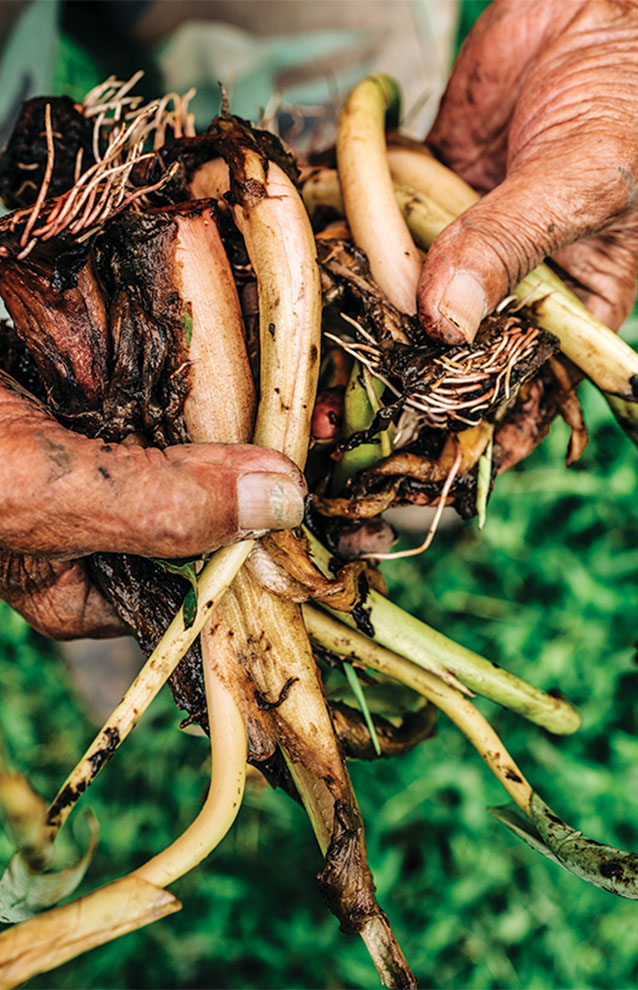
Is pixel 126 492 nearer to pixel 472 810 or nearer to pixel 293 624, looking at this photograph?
pixel 293 624

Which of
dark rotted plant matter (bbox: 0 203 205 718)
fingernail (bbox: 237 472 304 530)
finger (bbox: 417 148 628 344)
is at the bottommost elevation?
fingernail (bbox: 237 472 304 530)

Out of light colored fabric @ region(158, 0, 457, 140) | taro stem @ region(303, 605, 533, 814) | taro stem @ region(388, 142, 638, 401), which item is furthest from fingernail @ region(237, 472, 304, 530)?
light colored fabric @ region(158, 0, 457, 140)

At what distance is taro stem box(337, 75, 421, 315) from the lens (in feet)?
3.34

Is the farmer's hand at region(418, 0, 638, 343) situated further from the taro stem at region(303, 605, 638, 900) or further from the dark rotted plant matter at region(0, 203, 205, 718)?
the taro stem at region(303, 605, 638, 900)

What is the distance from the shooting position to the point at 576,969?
172cm

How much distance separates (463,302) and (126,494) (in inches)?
19.5

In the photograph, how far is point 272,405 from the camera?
90 cm

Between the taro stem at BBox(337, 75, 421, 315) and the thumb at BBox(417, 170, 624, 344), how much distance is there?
0.29 feet

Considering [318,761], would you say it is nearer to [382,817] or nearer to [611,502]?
[382,817]

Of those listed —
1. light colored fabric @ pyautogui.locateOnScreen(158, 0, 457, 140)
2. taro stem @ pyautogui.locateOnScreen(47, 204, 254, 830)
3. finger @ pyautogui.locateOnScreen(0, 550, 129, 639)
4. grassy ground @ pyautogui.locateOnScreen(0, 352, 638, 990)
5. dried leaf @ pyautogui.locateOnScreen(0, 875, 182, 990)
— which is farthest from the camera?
light colored fabric @ pyautogui.locateOnScreen(158, 0, 457, 140)

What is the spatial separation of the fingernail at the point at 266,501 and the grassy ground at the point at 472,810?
1.28 m

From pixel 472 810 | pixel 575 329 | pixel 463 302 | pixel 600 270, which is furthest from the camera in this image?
pixel 472 810

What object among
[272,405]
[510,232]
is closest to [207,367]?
[272,405]

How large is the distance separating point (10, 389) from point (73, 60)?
1757 mm
